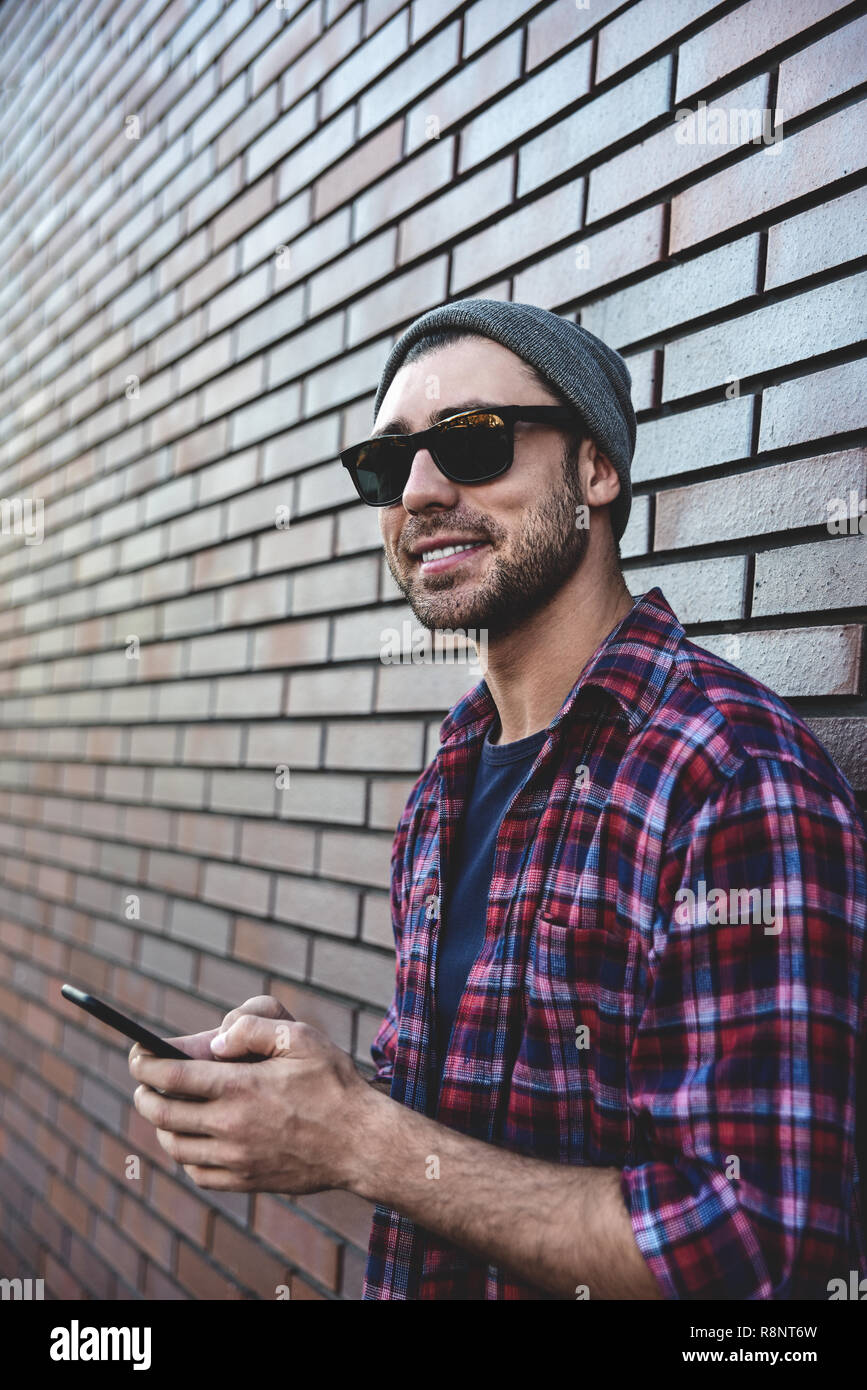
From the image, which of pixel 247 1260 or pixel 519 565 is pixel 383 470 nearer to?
pixel 519 565

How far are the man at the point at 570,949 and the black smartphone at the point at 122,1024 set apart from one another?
27 millimetres

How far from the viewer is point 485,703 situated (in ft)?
5.61

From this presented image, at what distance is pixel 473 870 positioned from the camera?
149 centimetres

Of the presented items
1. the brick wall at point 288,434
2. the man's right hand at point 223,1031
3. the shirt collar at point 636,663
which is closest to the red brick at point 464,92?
the brick wall at point 288,434

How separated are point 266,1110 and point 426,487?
85 cm

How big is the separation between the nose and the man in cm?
1

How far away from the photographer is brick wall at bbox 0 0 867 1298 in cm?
145

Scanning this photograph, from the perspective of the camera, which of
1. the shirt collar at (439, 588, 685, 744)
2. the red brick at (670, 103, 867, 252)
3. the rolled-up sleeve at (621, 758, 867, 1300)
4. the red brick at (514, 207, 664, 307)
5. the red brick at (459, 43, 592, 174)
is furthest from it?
the red brick at (459, 43, 592, 174)

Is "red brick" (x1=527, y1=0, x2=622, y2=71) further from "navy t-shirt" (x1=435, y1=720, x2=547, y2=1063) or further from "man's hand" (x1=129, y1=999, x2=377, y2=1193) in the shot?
"man's hand" (x1=129, y1=999, x2=377, y2=1193)

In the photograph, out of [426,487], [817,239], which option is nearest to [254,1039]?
[426,487]

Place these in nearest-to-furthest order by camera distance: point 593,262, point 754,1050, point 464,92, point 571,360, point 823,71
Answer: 1. point 754,1050
2. point 823,71
3. point 571,360
4. point 593,262
5. point 464,92

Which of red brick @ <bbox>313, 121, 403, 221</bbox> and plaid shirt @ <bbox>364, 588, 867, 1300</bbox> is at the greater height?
red brick @ <bbox>313, 121, 403, 221</bbox>

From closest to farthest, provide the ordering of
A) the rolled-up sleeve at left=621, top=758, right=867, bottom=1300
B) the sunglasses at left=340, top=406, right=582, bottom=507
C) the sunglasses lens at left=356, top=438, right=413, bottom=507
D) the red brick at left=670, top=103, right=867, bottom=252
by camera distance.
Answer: the rolled-up sleeve at left=621, top=758, right=867, bottom=1300, the red brick at left=670, top=103, right=867, bottom=252, the sunglasses at left=340, top=406, right=582, bottom=507, the sunglasses lens at left=356, top=438, right=413, bottom=507

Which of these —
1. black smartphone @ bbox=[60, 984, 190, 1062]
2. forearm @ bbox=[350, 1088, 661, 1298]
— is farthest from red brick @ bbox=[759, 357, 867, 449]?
black smartphone @ bbox=[60, 984, 190, 1062]
